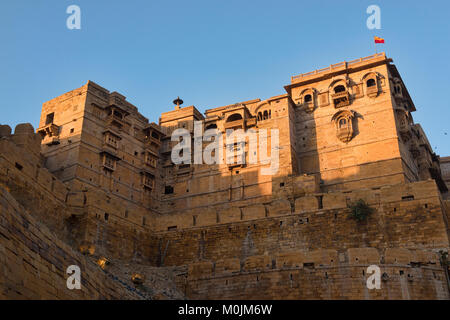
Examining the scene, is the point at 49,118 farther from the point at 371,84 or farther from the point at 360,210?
the point at 360,210

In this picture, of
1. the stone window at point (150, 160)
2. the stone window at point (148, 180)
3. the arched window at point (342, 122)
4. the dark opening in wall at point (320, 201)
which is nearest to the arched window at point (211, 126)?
the stone window at point (150, 160)

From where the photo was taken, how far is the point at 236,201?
36.8 metres

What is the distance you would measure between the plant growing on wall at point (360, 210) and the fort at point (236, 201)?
19cm

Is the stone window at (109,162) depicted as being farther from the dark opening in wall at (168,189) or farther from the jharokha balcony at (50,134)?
the dark opening in wall at (168,189)

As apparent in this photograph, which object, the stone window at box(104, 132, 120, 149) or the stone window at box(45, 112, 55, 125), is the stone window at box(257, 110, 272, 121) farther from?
the stone window at box(45, 112, 55, 125)

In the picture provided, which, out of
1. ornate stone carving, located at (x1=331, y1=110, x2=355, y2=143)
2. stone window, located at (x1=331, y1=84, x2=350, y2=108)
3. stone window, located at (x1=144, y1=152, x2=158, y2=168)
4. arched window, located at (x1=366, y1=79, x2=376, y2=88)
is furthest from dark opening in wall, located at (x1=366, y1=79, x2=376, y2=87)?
stone window, located at (x1=144, y1=152, x2=158, y2=168)

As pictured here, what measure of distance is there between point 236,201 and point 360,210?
12398mm

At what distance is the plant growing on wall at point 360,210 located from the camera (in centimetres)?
2581

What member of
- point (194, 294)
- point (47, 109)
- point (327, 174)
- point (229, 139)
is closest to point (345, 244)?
point (194, 294)

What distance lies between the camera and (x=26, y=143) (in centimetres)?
2567
